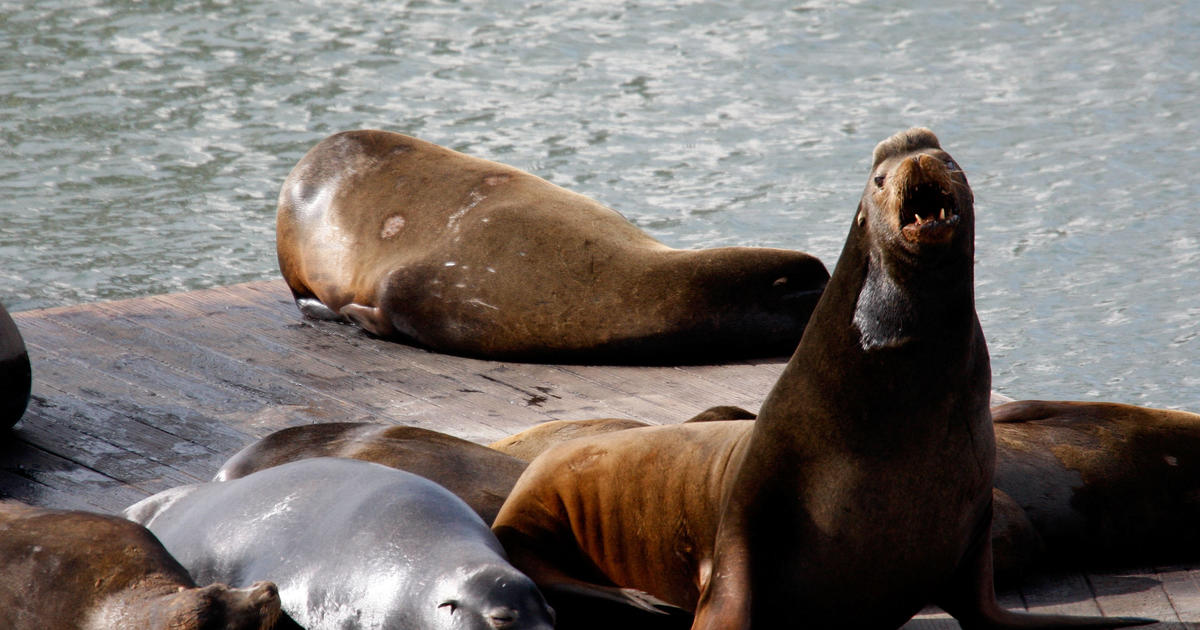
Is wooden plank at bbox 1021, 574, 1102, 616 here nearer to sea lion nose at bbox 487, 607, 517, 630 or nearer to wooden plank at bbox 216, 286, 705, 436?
sea lion nose at bbox 487, 607, 517, 630

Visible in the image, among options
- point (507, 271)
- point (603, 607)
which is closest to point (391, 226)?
point (507, 271)

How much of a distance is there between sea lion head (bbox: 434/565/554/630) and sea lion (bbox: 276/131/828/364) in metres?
2.53

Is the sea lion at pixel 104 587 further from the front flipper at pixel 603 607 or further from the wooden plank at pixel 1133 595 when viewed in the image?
the wooden plank at pixel 1133 595

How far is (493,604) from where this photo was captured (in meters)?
2.32

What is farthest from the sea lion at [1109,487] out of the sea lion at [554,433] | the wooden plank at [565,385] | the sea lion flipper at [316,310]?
the sea lion flipper at [316,310]

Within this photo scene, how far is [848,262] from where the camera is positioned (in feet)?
8.47

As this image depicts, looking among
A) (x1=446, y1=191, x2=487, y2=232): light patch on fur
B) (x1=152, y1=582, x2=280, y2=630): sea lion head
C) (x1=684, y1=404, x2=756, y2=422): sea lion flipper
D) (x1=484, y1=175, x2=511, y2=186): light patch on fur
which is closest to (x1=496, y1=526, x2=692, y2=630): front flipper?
(x1=152, y1=582, x2=280, y2=630): sea lion head

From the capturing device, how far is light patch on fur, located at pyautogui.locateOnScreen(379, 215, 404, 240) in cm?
530

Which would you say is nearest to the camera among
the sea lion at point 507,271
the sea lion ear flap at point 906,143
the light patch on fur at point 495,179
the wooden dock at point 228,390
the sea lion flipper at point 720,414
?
the sea lion ear flap at point 906,143

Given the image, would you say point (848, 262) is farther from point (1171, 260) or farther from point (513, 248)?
point (1171, 260)

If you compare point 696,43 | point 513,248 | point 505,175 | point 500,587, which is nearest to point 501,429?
point 513,248

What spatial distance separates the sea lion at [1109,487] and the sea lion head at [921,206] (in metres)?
0.89

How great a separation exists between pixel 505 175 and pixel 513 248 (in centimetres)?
46

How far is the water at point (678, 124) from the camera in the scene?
7699mm
